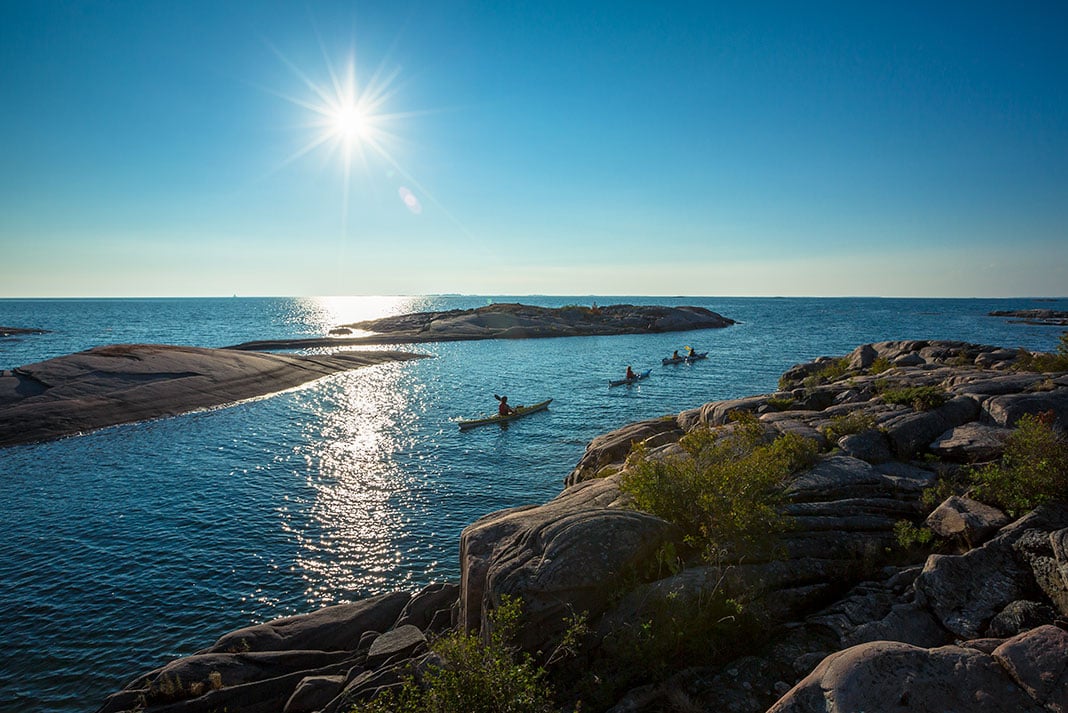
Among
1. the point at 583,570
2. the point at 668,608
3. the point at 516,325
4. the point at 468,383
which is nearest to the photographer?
the point at 668,608

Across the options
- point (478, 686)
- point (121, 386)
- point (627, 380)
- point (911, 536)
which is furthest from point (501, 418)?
point (478, 686)

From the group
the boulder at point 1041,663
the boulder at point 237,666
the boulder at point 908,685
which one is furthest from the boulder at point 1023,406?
the boulder at point 237,666

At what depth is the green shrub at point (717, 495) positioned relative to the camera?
1065 centimetres

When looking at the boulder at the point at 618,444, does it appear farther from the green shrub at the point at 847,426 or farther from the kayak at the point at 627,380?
the kayak at the point at 627,380

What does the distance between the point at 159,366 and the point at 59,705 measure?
40.9m

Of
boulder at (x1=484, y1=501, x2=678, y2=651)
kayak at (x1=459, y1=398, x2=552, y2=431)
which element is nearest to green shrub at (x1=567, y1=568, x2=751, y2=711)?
boulder at (x1=484, y1=501, x2=678, y2=651)

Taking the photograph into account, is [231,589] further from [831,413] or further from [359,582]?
[831,413]

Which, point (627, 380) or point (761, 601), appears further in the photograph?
point (627, 380)

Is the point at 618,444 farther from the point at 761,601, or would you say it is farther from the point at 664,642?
the point at 664,642

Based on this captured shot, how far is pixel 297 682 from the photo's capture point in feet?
42.3

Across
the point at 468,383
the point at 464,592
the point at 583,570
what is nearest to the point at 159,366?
the point at 468,383

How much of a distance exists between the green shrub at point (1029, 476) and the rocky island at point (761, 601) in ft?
0.14

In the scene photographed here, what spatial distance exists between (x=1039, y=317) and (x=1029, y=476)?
195361 mm

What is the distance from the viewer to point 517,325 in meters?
114
